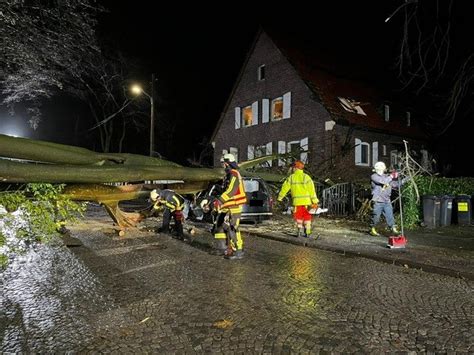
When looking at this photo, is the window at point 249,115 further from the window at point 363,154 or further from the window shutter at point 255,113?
the window at point 363,154

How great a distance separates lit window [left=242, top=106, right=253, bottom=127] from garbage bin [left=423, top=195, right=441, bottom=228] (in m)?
18.5

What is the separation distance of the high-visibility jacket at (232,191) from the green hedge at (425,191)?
6331mm

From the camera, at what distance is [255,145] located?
2891 cm

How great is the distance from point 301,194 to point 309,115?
15.3m

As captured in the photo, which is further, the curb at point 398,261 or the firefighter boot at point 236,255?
the firefighter boot at point 236,255

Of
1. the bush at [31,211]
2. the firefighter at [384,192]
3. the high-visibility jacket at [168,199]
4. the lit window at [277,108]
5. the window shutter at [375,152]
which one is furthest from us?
the lit window at [277,108]

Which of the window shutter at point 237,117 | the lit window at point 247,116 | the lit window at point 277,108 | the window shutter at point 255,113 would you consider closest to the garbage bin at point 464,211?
the lit window at point 277,108

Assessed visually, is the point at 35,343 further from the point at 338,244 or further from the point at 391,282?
the point at 338,244

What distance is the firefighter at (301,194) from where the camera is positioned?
10336 mm

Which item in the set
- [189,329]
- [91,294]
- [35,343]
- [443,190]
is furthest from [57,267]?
[443,190]

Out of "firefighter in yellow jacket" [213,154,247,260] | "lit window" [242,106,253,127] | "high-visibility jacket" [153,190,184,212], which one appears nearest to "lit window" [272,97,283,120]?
"lit window" [242,106,253,127]

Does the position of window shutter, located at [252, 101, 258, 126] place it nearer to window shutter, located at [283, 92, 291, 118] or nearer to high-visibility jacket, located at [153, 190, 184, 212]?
window shutter, located at [283, 92, 291, 118]

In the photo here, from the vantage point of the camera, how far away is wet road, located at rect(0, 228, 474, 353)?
3994 mm

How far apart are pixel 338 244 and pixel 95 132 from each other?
116ft
